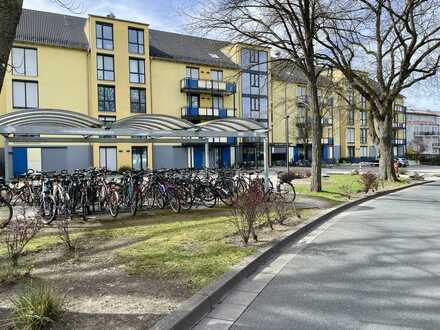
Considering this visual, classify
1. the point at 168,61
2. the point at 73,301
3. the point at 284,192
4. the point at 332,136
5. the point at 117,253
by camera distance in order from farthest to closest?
the point at 332,136, the point at 168,61, the point at 284,192, the point at 117,253, the point at 73,301

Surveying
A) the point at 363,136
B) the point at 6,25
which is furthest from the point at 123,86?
the point at 363,136

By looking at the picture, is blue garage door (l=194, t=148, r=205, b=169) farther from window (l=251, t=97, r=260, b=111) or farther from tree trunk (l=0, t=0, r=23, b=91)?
tree trunk (l=0, t=0, r=23, b=91)

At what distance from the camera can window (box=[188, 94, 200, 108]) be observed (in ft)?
149

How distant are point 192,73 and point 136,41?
23.9 ft

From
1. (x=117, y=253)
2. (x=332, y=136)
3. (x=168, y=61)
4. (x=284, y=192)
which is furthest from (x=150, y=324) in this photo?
(x=332, y=136)

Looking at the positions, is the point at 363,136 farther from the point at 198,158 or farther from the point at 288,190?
the point at 288,190

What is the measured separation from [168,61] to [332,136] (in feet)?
99.0

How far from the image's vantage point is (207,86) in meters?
45.7

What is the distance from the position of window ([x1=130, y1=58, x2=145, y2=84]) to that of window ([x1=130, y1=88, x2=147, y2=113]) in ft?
2.86

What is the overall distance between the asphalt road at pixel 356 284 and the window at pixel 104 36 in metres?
35.2

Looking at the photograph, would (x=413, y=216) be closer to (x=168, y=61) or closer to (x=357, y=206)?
(x=357, y=206)

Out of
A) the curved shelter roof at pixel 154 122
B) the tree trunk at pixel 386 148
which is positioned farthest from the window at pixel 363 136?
the curved shelter roof at pixel 154 122

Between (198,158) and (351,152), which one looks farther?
(351,152)

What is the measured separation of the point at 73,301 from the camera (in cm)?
434
